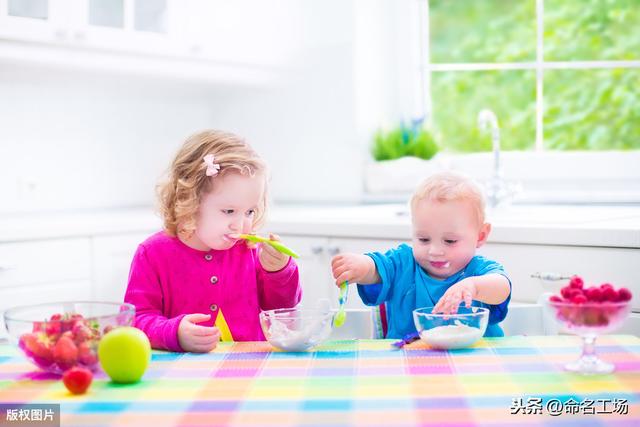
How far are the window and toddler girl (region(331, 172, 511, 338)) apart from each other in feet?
4.50

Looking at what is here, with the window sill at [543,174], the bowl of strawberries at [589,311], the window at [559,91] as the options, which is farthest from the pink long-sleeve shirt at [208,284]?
the window at [559,91]

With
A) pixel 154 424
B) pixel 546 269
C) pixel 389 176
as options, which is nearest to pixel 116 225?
pixel 389 176

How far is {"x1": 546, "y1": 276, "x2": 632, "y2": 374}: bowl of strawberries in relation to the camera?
118 centimetres

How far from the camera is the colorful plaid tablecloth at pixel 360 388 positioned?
1035mm

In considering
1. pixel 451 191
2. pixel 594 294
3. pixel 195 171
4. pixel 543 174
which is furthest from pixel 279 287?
pixel 543 174

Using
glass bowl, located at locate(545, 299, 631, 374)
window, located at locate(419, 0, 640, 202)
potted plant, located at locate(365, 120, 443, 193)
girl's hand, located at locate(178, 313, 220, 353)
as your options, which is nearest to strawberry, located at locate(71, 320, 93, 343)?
girl's hand, located at locate(178, 313, 220, 353)

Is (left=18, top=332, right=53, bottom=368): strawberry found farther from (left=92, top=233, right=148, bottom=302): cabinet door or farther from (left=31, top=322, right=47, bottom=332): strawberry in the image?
(left=92, top=233, right=148, bottom=302): cabinet door

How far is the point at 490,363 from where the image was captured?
128 cm

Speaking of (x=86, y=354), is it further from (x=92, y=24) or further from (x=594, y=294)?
(x=92, y=24)

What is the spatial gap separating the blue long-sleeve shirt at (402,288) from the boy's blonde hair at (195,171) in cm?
31

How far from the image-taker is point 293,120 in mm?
3371

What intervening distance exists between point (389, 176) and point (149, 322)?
1.74 metres

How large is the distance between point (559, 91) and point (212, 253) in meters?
1.97

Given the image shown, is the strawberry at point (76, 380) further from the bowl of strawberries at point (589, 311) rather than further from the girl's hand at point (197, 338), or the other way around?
the bowl of strawberries at point (589, 311)
